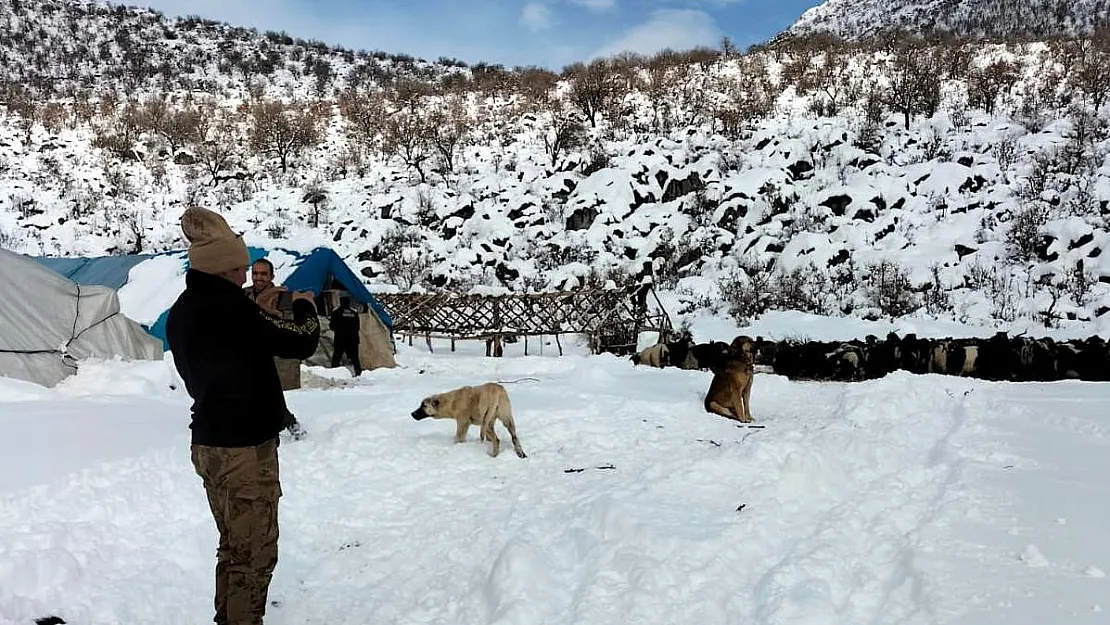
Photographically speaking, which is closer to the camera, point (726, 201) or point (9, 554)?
point (9, 554)

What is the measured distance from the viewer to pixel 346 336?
10.9 meters

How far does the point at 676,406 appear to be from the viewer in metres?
7.70

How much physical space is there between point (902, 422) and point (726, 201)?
59.3 ft

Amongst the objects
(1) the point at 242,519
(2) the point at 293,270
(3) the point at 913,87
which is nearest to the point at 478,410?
(1) the point at 242,519

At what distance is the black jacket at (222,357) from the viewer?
2.56 metres

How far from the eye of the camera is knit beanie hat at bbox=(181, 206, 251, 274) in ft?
8.55

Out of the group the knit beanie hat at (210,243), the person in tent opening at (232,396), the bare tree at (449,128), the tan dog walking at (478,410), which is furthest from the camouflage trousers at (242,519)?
the bare tree at (449,128)

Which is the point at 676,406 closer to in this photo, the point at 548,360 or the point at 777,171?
the point at 548,360

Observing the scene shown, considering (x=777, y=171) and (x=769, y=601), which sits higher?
(x=777, y=171)

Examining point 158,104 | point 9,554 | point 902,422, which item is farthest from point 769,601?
point 158,104

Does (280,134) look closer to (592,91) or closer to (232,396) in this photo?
(592,91)

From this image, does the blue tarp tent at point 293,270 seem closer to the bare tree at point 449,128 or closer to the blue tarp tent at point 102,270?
the blue tarp tent at point 102,270

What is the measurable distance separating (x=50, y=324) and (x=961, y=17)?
5349cm

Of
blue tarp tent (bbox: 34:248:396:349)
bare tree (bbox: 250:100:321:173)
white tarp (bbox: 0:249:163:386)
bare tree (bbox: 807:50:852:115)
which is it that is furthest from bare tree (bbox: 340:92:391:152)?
white tarp (bbox: 0:249:163:386)
